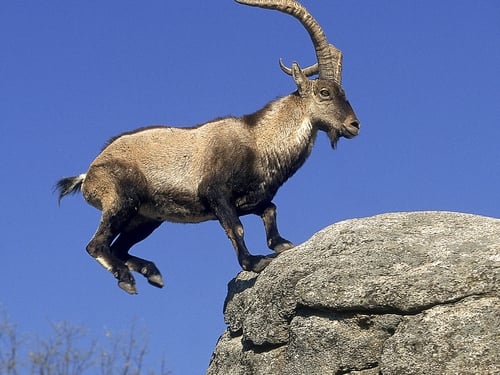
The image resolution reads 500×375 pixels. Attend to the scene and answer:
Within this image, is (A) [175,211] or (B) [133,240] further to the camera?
(B) [133,240]

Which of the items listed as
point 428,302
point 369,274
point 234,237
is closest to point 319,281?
point 369,274

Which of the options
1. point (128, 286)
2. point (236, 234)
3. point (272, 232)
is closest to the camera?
point (236, 234)

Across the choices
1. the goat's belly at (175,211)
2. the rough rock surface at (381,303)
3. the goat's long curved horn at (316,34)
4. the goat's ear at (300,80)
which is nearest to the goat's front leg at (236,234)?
the goat's belly at (175,211)

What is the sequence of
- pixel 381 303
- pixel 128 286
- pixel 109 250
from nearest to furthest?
1. pixel 381 303
2. pixel 128 286
3. pixel 109 250

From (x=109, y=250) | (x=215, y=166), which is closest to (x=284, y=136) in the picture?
(x=215, y=166)

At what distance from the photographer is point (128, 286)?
1077cm

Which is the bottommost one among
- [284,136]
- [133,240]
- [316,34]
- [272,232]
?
[272,232]

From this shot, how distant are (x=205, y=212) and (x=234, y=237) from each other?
2.18 ft

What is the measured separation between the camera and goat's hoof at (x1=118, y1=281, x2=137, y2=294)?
10758 mm

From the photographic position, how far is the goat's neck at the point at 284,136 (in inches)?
441

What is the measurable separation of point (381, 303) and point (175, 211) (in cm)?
362

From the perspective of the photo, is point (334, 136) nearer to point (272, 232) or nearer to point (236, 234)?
point (272, 232)

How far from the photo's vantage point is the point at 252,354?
9.07 metres

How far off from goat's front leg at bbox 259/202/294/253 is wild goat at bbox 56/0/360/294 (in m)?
0.01
